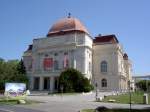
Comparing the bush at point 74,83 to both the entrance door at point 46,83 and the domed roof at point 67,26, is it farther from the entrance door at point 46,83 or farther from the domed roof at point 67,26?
the domed roof at point 67,26

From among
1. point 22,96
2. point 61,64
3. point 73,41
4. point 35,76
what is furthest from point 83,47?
point 22,96

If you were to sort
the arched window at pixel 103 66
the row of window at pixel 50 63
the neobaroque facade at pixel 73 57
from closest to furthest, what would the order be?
the neobaroque facade at pixel 73 57, the row of window at pixel 50 63, the arched window at pixel 103 66

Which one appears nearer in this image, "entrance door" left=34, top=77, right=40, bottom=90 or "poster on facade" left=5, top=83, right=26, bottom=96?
"poster on facade" left=5, top=83, right=26, bottom=96

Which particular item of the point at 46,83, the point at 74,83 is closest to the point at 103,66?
the point at 46,83

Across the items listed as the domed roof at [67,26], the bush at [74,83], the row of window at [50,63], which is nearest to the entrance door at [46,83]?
the row of window at [50,63]

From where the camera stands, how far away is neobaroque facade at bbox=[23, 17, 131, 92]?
84.6m

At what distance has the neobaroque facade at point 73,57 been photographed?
278ft

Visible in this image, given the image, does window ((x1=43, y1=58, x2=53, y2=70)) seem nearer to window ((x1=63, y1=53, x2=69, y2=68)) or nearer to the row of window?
the row of window

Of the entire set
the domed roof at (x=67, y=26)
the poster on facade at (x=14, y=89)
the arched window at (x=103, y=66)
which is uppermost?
the domed roof at (x=67, y=26)

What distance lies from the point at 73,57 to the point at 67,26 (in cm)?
1177

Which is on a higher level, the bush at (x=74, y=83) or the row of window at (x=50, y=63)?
the row of window at (x=50, y=63)

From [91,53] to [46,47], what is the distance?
588 inches

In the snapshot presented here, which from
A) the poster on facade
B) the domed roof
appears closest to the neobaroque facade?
the domed roof

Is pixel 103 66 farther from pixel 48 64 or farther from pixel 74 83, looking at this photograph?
pixel 74 83
